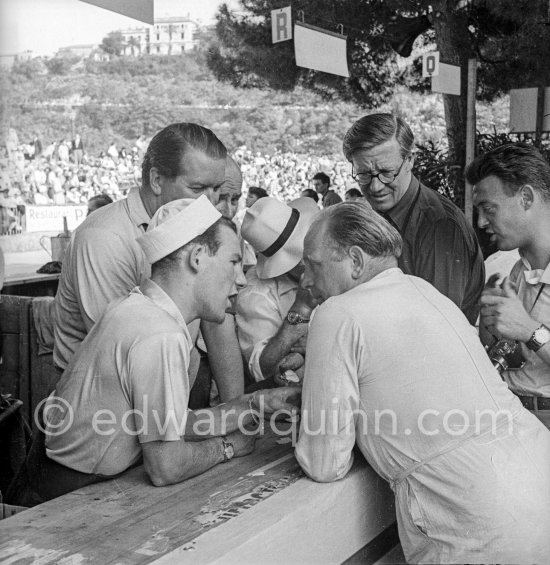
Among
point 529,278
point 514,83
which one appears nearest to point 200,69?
point 514,83

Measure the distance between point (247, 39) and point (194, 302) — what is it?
7629 millimetres

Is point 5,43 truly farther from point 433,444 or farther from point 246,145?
point 246,145

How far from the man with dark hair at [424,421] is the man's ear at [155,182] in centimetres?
77

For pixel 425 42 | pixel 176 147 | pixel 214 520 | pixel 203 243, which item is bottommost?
pixel 214 520

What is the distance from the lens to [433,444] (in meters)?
1.66

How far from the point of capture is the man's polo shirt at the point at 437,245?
102 inches

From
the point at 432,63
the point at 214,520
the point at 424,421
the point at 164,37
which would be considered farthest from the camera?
the point at 164,37

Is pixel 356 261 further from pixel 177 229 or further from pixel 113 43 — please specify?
pixel 113 43

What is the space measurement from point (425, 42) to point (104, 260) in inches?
241

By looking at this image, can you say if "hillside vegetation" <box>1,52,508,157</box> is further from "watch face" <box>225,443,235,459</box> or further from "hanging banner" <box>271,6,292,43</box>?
"watch face" <box>225,443,235,459</box>

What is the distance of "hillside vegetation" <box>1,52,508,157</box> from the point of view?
12.9 meters

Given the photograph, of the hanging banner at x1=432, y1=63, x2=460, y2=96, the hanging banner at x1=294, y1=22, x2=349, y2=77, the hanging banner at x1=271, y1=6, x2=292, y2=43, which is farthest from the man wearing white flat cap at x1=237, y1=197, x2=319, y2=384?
the hanging banner at x1=432, y1=63, x2=460, y2=96

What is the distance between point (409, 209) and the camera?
267 centimetres

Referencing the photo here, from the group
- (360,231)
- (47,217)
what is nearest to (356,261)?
(360,231)
